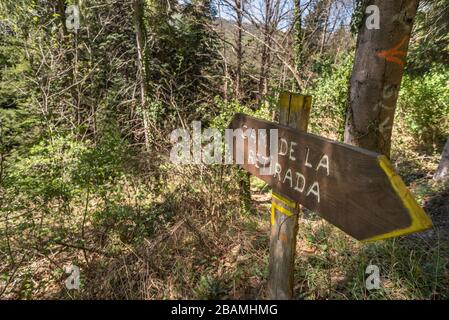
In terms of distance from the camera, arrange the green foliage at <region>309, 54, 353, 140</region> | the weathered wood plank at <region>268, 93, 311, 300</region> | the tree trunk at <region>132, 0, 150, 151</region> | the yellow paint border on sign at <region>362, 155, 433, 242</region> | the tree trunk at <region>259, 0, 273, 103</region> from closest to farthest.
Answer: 1. the yellow paint border on sign at <region>362, 155, 433, 242</region>
2. the weathered wood plank at <region>268, 93, 311, 300</region>
3. the green foliage at <region>309, 54, 353, 140</region>
4. the tree trunk at <region>132, 0, 150, 151</region>
5. the tree trunk at <region>259, 0, 273, 103</region>

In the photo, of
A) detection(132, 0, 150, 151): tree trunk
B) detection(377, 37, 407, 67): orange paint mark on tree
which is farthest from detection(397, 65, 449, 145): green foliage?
detection(132, 0, 150, 151): tree trunk

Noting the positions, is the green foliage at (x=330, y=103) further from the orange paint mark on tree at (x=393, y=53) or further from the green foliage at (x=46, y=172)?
the green foliage at (x=46, y=172)

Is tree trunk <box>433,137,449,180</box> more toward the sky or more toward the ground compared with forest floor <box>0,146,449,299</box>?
more toward the sky

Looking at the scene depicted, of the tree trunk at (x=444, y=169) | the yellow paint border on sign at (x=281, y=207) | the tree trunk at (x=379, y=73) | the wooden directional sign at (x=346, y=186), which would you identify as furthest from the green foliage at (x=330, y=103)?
the wooden directional sign at (x=346, y=186)

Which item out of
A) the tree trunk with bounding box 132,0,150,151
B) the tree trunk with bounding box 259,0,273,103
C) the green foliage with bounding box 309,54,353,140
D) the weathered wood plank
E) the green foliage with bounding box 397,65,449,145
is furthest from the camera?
the tree trunk with bounding box 259,0,273,103

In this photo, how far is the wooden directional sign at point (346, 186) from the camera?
0.87 m

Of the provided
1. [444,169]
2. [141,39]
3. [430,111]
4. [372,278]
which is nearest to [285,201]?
[372,278]

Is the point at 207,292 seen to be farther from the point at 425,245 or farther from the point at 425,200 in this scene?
the point at 425,200

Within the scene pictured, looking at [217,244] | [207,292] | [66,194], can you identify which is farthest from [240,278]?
[66,194]

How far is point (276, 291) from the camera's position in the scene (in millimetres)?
1558

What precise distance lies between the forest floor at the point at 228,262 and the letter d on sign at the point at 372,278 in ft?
0.13

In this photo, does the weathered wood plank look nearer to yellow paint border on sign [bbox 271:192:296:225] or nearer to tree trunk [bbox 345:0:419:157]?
yellow paint border on sign [bbox 271:192:296:225]

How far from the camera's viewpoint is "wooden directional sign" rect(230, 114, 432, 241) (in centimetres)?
87

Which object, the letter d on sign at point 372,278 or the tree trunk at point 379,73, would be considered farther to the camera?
the tree trunk at point 379,73
